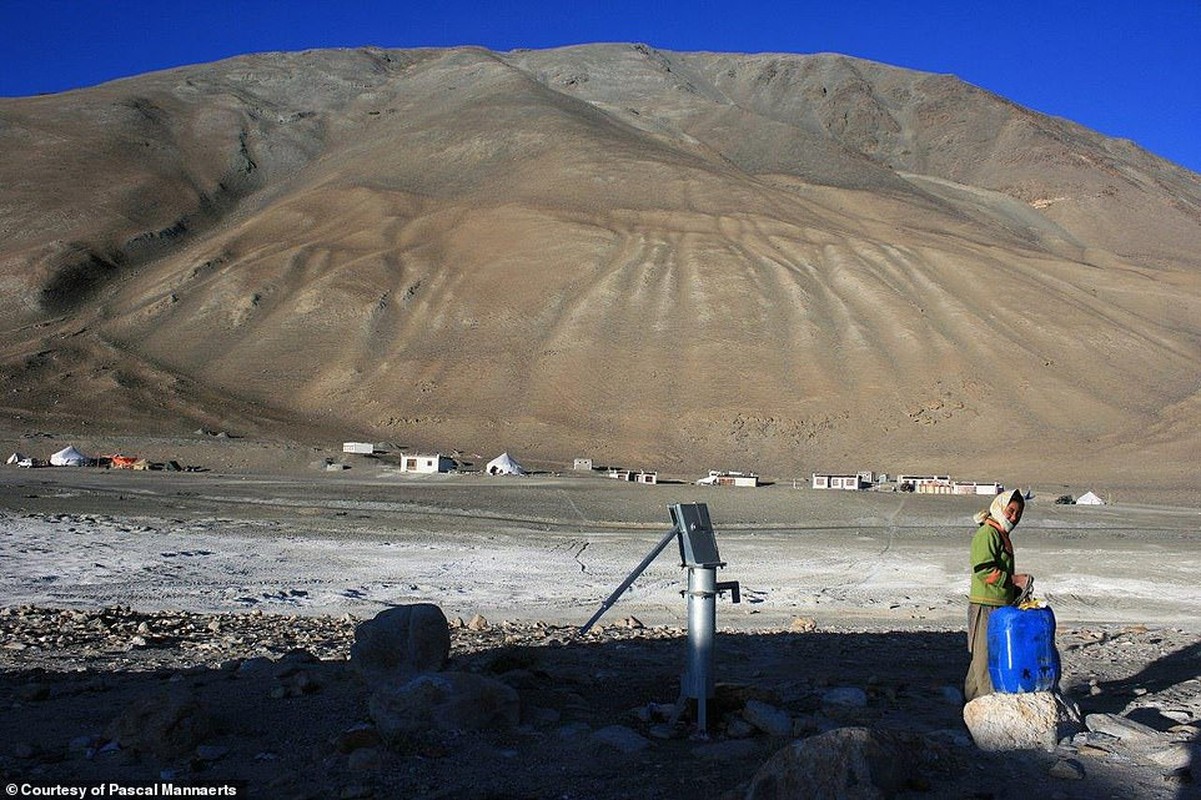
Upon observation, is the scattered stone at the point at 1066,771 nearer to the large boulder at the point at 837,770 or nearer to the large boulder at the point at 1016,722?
the large boulder at the point at 1016,722

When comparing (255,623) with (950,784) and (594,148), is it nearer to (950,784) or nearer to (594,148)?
(950,784)

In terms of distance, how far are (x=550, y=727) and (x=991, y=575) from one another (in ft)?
8.87

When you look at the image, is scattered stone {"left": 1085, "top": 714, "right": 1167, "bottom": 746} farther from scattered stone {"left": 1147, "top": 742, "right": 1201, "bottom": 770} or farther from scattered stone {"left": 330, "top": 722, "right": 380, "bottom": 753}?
scattered stone {"left": 330, "top": 722, "right": 380, "bottom": 753}

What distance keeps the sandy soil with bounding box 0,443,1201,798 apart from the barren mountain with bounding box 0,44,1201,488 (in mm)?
19479

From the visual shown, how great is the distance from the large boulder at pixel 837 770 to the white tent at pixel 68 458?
3518 cm

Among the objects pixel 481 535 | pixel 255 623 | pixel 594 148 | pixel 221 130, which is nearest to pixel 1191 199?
pixel 594 148

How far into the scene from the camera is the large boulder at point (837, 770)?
4.56 meters

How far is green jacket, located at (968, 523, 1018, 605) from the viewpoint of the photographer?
6336 millimetres

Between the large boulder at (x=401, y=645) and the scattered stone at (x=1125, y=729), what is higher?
the large boulder at (x=401, y=645)

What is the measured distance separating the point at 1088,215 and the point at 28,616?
102158 millimetres

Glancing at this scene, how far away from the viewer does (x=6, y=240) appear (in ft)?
230

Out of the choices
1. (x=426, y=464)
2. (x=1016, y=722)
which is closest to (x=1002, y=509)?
(x=1016, y=722)

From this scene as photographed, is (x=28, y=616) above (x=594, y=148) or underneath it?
underneath

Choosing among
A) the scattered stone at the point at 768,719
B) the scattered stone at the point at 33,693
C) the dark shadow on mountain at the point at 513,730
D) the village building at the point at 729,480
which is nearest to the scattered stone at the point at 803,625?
the dark shadow on mountain at the point at 513,730
